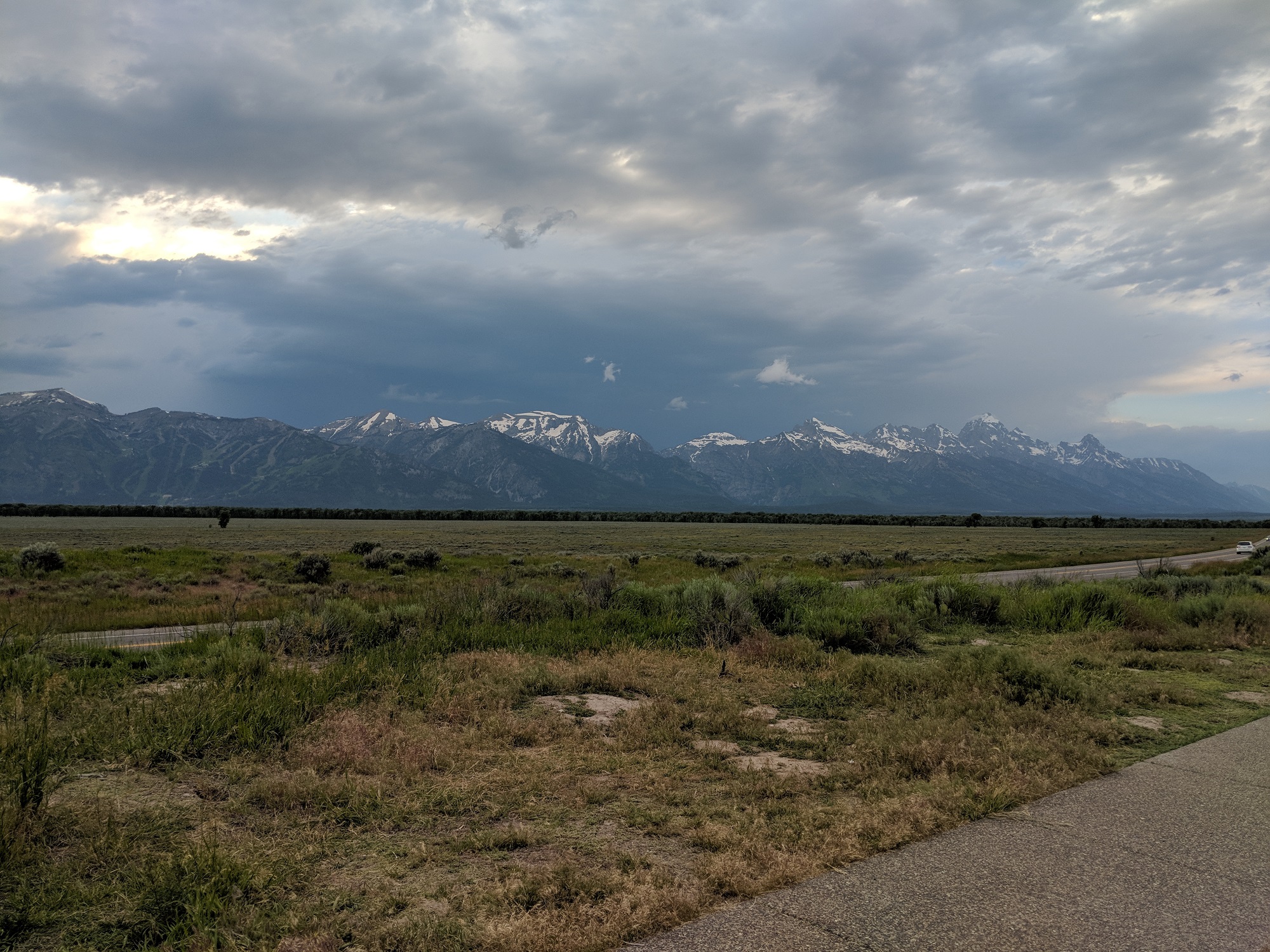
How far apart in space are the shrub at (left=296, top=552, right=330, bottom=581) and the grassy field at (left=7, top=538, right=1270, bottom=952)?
50.5 ft

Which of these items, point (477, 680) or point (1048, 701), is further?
point (477, 680)

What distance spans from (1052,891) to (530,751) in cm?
497

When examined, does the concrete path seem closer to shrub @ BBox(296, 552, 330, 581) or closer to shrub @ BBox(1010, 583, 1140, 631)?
shrub @ BBox(1010, 583, 1140, 631)

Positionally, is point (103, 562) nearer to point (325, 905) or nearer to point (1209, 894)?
point (325, 905)

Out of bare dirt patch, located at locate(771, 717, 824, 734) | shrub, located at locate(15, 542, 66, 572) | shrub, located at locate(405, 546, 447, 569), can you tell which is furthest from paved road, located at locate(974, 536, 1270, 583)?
shrub, located at locate(15, 542, 66, 572)

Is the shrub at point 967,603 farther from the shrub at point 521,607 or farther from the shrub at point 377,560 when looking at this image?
the shrub at point 377,560

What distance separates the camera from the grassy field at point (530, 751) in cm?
463

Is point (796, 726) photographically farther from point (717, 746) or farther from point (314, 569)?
point (314, 569)

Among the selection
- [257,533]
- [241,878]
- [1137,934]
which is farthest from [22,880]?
[257,533]


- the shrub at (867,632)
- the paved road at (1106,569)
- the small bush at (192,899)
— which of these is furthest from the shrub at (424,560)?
the small bush at (192,899)

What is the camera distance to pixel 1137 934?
13.6ft

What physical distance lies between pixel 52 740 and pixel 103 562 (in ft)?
110

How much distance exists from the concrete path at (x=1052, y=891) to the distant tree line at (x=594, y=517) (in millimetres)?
136283

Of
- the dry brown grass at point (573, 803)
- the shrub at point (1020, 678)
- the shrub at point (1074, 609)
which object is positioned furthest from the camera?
the shrub at point (1074, 609)
